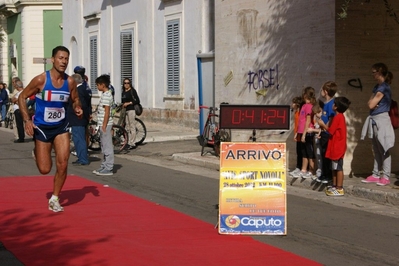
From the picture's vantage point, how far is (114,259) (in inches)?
296

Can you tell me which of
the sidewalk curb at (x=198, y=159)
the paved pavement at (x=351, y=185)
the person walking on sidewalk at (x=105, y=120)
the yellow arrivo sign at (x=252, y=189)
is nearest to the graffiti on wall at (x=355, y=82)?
the paved pavement at (x=351, y=185)

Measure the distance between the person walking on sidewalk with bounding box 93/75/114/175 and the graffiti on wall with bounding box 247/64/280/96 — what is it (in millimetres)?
3265

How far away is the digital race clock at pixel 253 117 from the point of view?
31.0ft

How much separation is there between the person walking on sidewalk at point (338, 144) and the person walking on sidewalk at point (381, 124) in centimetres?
55

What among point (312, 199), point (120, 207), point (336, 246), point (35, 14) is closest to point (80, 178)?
point (120, 207)

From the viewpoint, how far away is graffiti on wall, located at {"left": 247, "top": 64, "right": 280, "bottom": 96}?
15.0 meters

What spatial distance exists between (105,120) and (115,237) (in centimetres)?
559

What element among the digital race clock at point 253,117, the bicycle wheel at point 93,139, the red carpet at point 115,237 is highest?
the digital race clock at point 253,117

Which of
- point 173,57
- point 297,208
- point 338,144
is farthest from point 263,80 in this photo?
point 173,57

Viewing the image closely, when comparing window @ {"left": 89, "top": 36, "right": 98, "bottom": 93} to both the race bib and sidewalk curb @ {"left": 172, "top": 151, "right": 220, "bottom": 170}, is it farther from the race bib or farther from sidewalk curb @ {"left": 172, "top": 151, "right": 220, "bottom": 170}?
the race bib

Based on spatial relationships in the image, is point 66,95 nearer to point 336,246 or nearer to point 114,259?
point 114,259

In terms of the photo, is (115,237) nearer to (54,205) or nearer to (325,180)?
(54,205)

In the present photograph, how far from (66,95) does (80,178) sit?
165 inches

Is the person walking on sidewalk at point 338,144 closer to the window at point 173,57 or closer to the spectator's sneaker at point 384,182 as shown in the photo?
the spectator's sneaker at point 384,182
